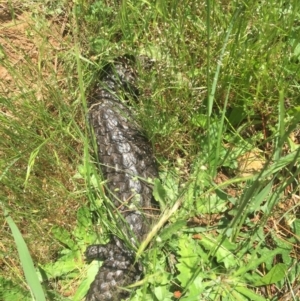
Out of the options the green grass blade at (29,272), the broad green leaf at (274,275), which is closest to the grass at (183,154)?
the broad green leaf at (274,275)

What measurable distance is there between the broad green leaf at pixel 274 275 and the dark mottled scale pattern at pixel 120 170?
64cm

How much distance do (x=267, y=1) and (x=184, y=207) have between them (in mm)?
1148

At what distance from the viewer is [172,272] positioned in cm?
→ 236

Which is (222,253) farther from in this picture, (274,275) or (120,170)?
(120,170)

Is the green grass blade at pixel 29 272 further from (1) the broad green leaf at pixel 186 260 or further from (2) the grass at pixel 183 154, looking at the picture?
(1) the broad green leaf at pixel 186 260

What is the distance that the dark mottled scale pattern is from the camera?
7.74ft

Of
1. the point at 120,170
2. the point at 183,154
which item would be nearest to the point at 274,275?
the point at 183,154

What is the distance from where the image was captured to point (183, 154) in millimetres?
2633

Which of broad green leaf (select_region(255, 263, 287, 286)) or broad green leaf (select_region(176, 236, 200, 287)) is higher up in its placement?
broad green leaf (select_region(176, 236, 200, 287))

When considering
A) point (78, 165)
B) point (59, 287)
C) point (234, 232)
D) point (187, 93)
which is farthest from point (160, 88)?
point (59, 287)

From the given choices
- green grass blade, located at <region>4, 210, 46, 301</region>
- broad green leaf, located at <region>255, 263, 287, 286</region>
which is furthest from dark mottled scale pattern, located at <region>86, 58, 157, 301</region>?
green grass blade, located at <region>4, 210, 46, 301</region>

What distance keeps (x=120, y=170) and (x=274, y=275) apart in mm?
998

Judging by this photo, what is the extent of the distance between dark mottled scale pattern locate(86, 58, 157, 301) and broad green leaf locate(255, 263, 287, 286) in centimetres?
64

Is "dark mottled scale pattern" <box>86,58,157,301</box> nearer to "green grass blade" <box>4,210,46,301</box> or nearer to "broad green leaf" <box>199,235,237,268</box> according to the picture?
"broad green leaf" <box>199,235,237,268</box>
